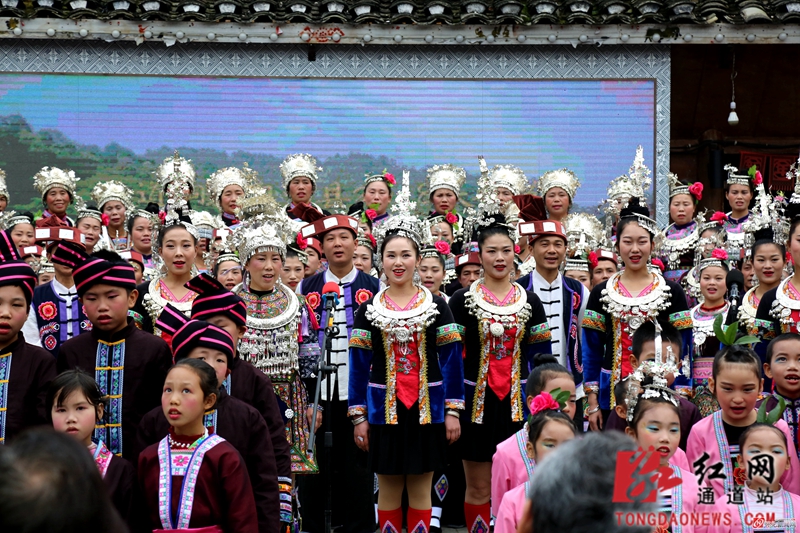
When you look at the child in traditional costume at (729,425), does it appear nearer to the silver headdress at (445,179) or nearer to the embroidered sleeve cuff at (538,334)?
the embroidered sleeve cuff at (538,334)

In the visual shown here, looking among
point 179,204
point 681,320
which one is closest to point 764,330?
point 681,320

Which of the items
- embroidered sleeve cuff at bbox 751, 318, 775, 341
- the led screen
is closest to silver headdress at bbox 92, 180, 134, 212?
the led screen

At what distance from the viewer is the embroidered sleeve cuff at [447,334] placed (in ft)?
18.9

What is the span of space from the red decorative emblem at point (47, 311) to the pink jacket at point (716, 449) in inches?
151

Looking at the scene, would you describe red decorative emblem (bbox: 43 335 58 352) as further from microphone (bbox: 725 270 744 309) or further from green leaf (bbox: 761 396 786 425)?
microphone (bbox: 725 270 744 309)

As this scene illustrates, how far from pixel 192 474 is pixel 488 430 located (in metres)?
2.27

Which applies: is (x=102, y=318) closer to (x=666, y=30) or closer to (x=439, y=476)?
(x=439, y=476)

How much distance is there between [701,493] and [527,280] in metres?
2.43

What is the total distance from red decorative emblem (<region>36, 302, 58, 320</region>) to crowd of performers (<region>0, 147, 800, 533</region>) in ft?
0.04

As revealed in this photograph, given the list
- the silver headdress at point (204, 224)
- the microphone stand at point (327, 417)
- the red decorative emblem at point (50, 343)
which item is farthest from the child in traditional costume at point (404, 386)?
the silver headdress at point (204, 224)

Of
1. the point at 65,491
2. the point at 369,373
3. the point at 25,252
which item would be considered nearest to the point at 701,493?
the point at 369,373

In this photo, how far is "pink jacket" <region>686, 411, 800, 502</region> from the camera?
15.7 ft

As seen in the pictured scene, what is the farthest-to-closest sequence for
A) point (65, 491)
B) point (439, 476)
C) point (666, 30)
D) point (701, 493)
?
point (666, 30), point (439, 476), point (701, 493), point (65, 491)

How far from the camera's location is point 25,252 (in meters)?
7.58
